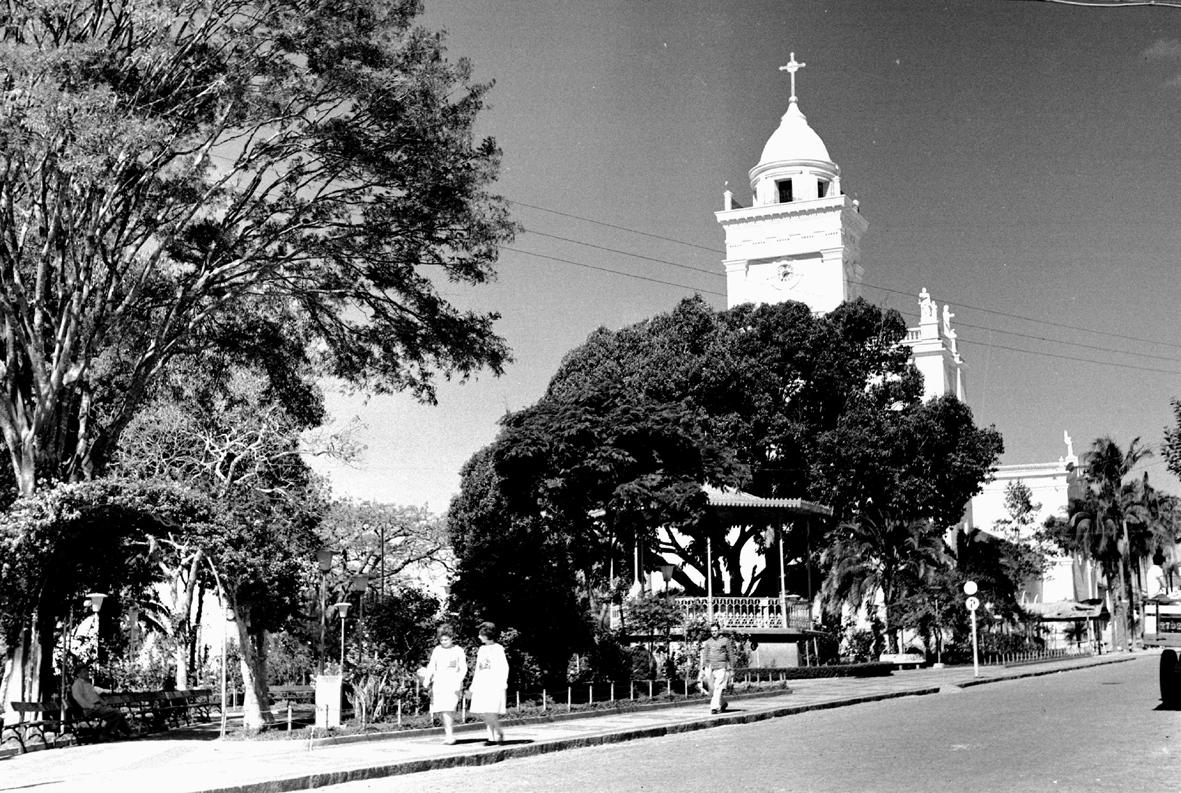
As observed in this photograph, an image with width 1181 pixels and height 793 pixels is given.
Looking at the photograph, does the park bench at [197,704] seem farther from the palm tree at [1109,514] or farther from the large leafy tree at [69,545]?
the palm tree at [1109,514]

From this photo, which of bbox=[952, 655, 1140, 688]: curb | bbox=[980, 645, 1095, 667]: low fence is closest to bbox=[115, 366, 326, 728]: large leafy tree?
bbox=[952, 655, 1140, 688]: curb

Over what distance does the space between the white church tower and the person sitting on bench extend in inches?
1930

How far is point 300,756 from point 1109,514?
60.5 metres

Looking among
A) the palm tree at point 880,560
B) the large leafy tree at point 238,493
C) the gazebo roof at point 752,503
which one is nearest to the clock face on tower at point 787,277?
the palm tree at point 880,560

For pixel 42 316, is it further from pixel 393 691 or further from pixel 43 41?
pixel 393 691

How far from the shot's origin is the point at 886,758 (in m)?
13.3

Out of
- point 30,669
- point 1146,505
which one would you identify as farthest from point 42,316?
point 1146,505

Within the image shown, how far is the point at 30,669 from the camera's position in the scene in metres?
18.5

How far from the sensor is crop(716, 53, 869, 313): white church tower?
65062mm

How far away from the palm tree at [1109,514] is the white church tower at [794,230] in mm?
16126

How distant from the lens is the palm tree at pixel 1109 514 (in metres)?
66.8

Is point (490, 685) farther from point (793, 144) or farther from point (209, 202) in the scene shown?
point (793, 144)

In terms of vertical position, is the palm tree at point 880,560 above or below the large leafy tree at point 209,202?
below

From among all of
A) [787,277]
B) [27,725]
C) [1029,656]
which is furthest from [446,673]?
[787,277]
